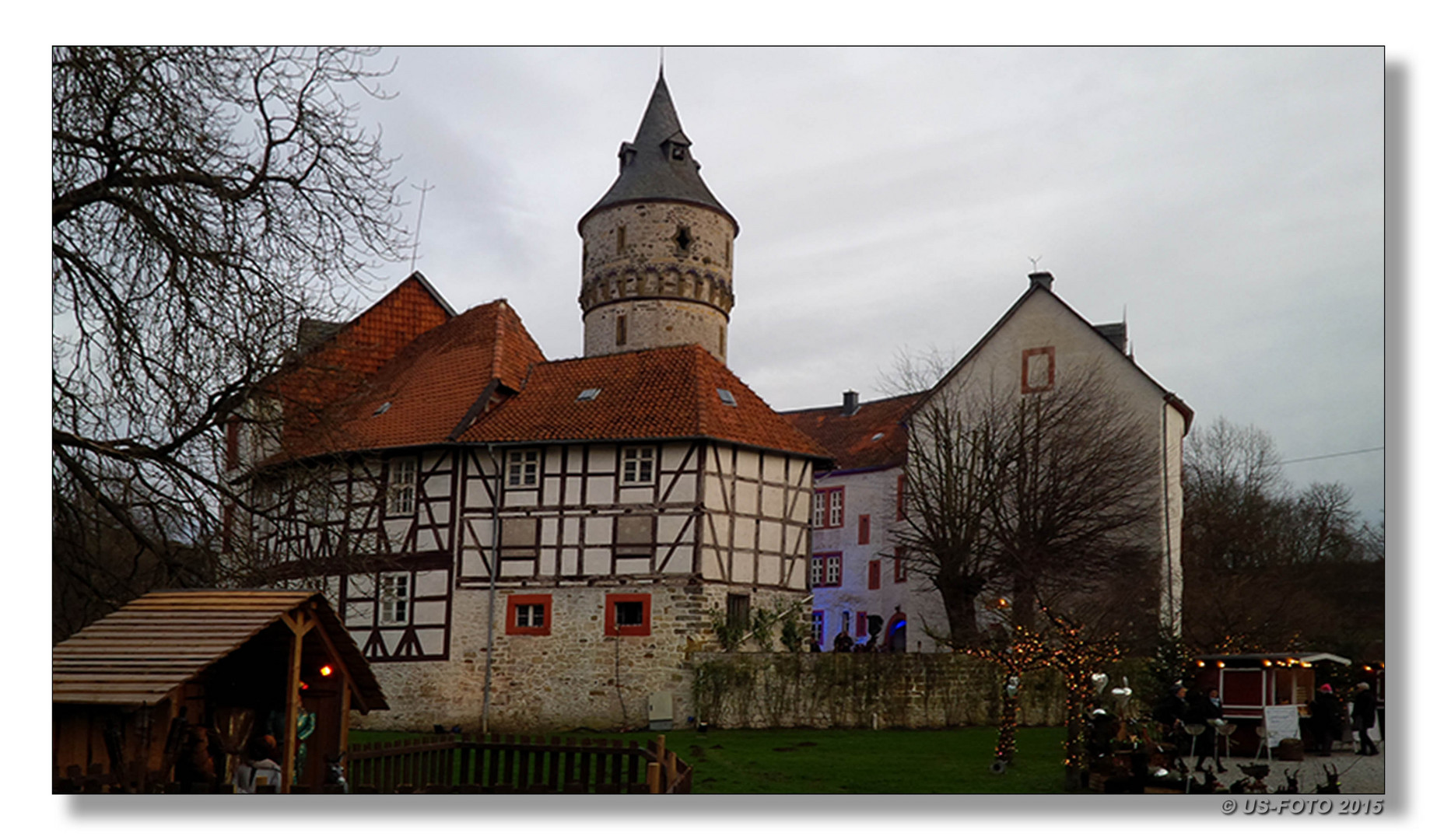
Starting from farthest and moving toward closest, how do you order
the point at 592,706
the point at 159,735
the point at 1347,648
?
1. the point at 592,706
2. the point at 1347,648
3. the point at 159,735

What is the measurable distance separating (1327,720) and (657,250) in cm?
2133

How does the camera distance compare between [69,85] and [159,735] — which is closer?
[69,85]

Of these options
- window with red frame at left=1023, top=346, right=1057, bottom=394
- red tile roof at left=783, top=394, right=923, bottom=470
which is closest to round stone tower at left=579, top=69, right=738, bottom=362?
red tile roof at left=783, top=394, right=923, bottom=470

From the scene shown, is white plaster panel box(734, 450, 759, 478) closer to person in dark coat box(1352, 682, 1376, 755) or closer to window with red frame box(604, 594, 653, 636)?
window with red frame box(604, 594, 653, 636)

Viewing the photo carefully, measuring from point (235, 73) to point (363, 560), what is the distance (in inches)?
209

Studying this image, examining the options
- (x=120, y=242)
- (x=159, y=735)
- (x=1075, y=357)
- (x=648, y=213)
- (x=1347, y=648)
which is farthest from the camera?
(x=648, y=213)

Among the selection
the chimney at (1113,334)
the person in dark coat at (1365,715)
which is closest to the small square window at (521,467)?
the chimney at (1113,334)

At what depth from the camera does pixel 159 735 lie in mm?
10320

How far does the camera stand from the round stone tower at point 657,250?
32.9 metres

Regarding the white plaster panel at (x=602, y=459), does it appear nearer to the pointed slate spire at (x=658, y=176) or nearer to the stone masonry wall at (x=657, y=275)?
the stone masonry wall at (x=657, y=275)

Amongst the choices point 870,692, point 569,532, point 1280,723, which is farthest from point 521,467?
point 1280,723

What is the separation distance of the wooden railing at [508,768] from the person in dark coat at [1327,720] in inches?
226
